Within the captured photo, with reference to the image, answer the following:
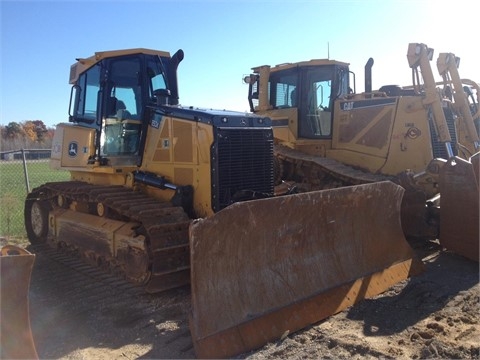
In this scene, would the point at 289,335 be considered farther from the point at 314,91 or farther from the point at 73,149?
the point at 314,91

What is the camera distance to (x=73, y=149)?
739cm

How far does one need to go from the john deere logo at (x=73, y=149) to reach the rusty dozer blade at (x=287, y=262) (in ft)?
12.7

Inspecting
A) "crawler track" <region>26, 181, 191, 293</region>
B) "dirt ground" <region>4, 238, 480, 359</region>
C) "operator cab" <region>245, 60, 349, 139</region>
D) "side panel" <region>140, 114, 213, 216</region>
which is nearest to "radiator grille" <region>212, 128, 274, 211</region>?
"side panel" <region>140, 114, 213, 216</region>

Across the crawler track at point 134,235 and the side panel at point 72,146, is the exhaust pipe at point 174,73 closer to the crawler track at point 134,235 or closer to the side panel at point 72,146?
the side panel at point 72,146

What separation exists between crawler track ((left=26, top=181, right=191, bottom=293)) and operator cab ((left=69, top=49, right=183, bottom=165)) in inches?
23.1

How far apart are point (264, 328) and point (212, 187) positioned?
2.16 meters

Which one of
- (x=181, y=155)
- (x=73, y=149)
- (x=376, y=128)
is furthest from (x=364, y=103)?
(x=73, y=149)

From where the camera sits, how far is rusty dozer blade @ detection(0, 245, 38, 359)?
3369mm

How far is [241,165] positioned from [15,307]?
343cm

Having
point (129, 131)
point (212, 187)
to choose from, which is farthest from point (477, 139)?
point (129, 131)

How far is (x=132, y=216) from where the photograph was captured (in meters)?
5.71

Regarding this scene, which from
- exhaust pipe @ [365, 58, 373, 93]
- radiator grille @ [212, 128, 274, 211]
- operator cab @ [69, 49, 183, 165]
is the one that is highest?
exhaust pipe @ [365, 58, 373, 93]

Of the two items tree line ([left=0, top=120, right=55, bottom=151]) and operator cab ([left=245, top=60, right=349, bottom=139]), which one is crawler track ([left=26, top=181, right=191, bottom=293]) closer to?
operator cab ([left=245, top=60, right=349, bottom=139])

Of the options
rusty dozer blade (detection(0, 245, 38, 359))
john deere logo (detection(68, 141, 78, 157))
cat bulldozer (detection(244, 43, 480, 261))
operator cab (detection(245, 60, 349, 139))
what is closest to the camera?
rusty dozer blade (detection(0, 245, 38, 359))
